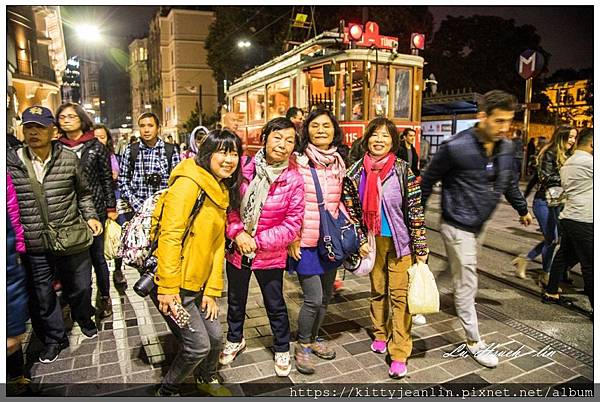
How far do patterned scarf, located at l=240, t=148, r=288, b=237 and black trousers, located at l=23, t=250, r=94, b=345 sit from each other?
160 centimetres

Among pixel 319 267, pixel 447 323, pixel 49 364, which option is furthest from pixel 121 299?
pixel 447 323

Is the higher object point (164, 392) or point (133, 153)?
point (133, 153)

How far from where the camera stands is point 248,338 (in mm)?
3945

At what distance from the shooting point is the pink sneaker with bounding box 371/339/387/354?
3.65m

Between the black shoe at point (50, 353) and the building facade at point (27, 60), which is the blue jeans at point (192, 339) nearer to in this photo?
the black shoe at point (50, 353)

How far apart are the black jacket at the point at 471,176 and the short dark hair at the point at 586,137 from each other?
3.51 feet

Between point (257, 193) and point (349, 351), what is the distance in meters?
1.61

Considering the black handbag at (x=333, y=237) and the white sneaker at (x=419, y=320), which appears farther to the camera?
the white sneaker at (x=419, y=320)

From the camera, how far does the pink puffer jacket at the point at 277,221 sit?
3109 millimetres

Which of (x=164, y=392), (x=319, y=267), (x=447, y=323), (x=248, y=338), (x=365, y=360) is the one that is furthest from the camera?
(x=447, y=323)

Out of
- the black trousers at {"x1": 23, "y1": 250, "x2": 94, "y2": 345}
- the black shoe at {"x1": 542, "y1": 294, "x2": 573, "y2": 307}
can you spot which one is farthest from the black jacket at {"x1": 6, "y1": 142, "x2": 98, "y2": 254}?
the black shoe at {"x1": 542, "y1": 294, "x2": 573, "y2": 307}

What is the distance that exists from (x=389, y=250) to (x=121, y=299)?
321 centimetres

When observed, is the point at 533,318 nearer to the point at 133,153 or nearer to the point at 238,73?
the point at 133,153

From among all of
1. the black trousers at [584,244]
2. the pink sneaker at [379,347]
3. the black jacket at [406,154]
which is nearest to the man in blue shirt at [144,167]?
the pink sneaker at [379,347]
